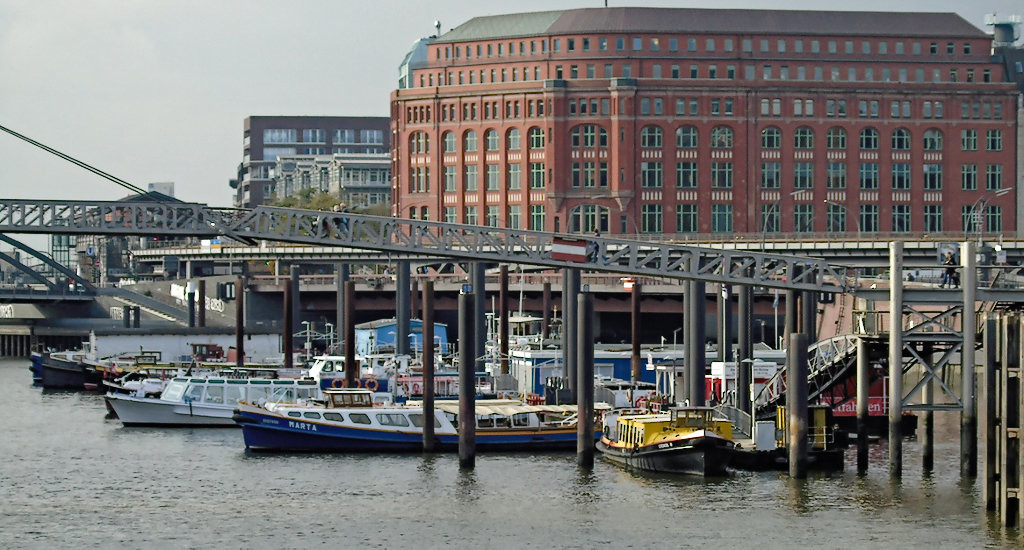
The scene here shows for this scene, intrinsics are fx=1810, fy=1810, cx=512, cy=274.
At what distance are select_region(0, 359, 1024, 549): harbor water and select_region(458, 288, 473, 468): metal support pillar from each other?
0.96m

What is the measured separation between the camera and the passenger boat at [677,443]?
69.8m

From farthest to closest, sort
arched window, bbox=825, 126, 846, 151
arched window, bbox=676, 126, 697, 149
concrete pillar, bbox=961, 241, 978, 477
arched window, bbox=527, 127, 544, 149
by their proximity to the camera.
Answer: arched window, bbox=527, 127, 544, 149 → arched window, bbox=825, 126, 846, 151 → arched window, bbox=676, 126, 697, 149 → concrete pillar, bbox=961, 241, 978, 477

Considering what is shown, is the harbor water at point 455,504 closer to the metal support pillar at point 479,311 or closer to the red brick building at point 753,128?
the metal support pillar at point 479,311

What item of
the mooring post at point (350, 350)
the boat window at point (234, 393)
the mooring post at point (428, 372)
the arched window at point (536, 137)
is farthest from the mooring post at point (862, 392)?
the arched window at point (536, 137)

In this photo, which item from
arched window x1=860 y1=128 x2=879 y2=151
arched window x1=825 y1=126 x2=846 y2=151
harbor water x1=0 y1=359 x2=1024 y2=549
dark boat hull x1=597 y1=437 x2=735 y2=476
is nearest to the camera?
harbor water x1=0 y1=359 x2=1024 y2=549

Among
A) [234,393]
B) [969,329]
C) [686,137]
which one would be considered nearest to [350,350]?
[234,393]

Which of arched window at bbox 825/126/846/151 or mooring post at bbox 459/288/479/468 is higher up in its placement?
arched window at bbox 825/126/846/151

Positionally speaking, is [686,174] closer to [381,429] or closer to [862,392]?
[381,429]

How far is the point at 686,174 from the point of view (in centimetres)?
19562

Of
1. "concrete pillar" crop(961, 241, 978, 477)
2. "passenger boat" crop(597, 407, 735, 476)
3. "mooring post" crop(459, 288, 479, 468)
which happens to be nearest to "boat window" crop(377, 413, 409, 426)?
"mooring post" crop(459, 288, 479, 468)

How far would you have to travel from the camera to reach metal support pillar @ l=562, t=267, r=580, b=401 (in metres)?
86.4

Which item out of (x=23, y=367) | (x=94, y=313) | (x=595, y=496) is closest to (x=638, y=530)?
(x=595, y=496)

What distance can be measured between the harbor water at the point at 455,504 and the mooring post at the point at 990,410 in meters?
0.93

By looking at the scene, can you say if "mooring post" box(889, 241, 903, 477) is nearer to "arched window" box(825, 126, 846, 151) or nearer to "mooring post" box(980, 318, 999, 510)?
"mooring post" box(980, 318, 999, 510)
